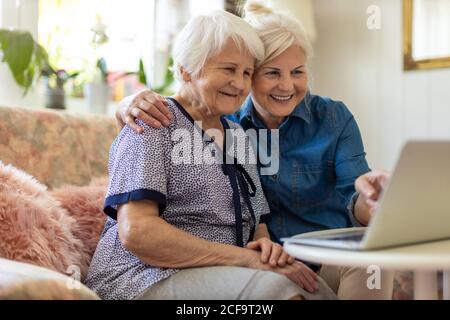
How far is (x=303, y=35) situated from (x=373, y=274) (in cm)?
61

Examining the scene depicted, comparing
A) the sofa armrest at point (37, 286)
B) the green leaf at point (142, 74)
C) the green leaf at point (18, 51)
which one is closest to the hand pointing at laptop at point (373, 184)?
the sofa armrest at point (37, 286)

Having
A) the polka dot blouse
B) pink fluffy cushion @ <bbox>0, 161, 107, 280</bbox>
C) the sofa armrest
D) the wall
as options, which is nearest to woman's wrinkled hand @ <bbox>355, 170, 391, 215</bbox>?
the polka dot blouse

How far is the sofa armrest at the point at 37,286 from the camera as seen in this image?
90cm

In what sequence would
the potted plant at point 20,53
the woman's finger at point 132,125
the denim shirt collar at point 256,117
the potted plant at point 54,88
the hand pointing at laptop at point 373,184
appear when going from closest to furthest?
the hand pointing at laptop at point 373,184, the woman's finger at point 132,125, the denim shirt collar at point 256,117, the potted plant at point 20,53, the potted plant at point 54,88

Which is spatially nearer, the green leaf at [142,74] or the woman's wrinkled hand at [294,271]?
the woman's wrinkled hand at [294,271]

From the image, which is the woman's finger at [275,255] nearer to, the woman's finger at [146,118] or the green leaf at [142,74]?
the woman's finger at [146,118]

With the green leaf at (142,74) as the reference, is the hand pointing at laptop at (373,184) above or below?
below

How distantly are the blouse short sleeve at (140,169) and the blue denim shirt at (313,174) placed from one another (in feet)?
1.33

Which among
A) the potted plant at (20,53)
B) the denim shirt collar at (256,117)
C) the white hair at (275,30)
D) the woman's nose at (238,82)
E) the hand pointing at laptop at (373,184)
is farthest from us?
the potted plant at (20,53)

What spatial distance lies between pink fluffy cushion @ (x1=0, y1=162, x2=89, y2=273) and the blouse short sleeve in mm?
194

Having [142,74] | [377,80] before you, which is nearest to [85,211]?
[142,74]

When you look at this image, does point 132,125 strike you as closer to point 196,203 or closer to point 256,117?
point 196,203

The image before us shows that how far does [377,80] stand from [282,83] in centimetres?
176

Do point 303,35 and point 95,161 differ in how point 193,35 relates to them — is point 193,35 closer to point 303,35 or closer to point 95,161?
point 303,35
